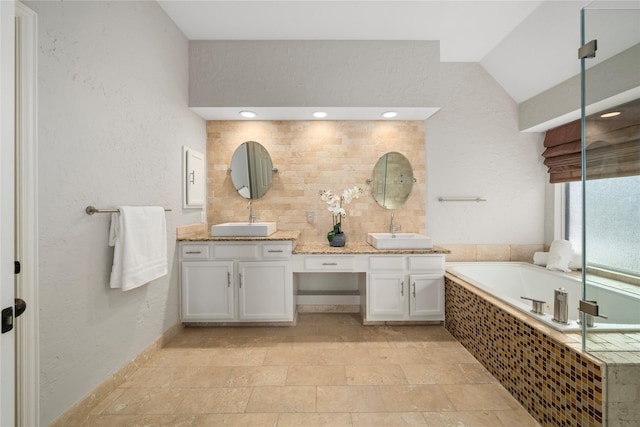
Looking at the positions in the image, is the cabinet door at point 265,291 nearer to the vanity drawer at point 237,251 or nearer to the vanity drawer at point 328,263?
the vanity drawer at point 237,251

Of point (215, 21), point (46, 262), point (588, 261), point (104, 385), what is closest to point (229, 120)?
point (215, 21)

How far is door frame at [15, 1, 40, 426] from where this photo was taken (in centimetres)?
144

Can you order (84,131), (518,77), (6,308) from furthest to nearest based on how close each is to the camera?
1. (518,77)
2. (84,131)
3. (6,308)

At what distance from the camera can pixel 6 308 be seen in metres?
0.84

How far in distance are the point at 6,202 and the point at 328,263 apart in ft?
8.22

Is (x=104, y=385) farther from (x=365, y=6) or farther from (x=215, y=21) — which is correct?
(x=365, y=6)

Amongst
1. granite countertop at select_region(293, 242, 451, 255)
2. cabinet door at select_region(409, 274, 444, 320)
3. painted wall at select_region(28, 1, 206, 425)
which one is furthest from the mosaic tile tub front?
painted wall at select_region(28, 1, 206, 425)

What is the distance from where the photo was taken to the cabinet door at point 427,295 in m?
3.08

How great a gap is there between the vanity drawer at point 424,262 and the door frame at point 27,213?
9.21 feet

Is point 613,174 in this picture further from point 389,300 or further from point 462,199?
point 462,199

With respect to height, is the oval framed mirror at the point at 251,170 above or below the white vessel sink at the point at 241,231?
above

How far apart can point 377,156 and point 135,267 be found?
107 inches

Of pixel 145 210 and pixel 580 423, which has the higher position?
pixel 145 210

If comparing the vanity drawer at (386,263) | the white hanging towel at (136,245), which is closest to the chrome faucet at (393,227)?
the vanity drawer at (386,263)
